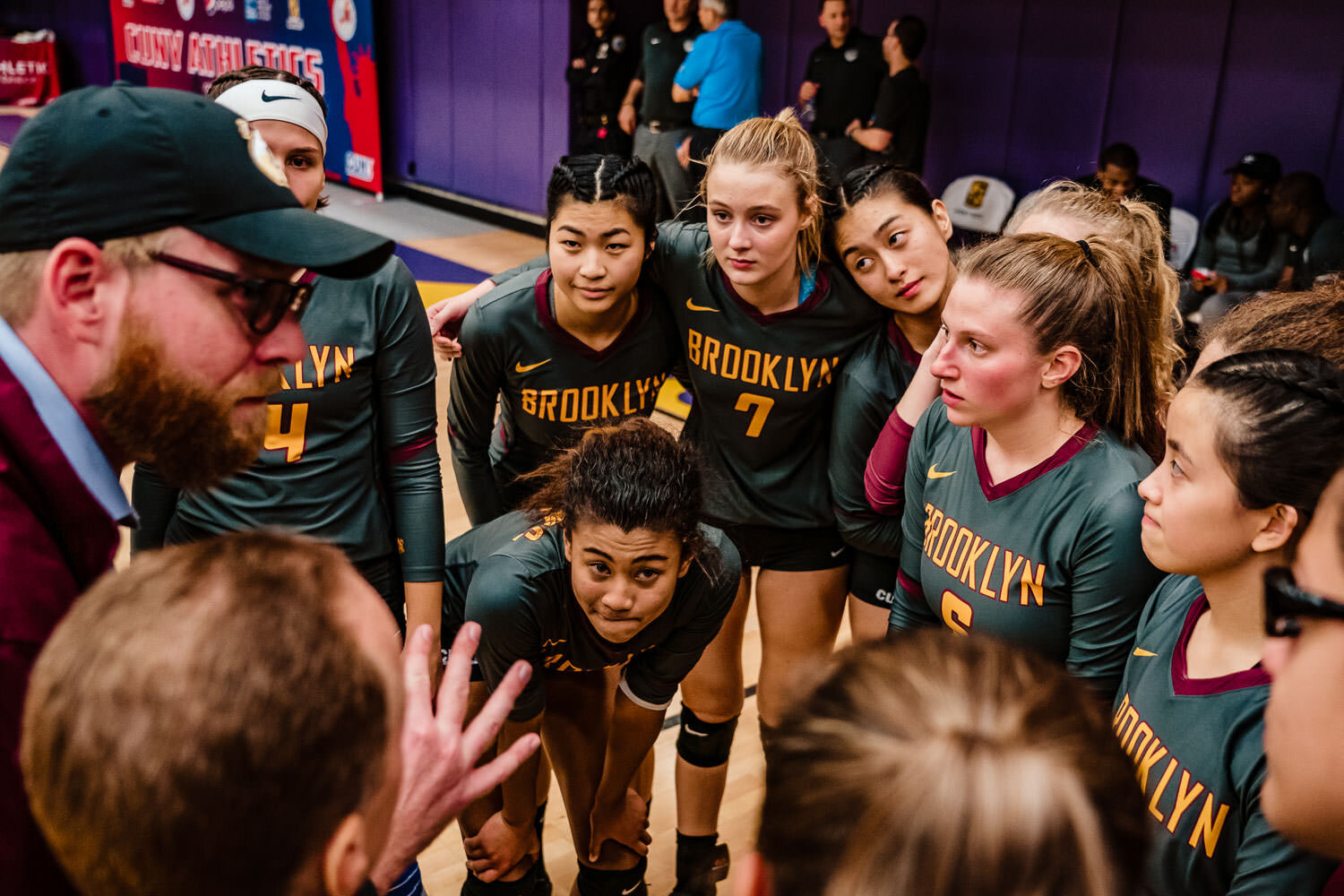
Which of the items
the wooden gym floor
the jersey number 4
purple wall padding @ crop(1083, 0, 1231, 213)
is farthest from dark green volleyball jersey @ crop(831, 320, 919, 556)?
purple wall padding @ crop(1083, 0, 1231, 213)

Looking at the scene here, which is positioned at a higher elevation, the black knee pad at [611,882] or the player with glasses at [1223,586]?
the player with glasses at [1223,586]

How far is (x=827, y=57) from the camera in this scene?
8391 mm

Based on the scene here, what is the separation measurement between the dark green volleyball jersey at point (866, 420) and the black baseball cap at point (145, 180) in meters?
1.62

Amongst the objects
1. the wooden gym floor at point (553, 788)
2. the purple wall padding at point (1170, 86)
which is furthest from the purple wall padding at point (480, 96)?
the purple wall padding at point (1170, 86)

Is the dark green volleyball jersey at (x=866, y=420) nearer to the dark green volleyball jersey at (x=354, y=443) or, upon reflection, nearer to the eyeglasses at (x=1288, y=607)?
the dark green volleyball jersey at (x=354, y=443)

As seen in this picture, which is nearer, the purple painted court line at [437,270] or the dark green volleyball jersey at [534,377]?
the dark green volleyball jersey at [534,377]

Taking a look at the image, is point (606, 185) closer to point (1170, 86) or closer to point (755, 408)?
point (755, 408)

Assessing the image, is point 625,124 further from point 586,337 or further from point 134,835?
point 134,835

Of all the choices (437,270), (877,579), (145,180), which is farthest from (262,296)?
(437,270)

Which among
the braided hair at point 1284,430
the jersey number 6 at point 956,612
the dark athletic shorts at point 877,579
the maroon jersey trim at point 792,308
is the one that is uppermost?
the braided hair at point 1284,430

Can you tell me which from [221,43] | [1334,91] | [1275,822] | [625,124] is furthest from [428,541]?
[221,43]

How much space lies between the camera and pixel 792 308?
2.77 meters

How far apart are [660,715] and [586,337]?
3.25ft

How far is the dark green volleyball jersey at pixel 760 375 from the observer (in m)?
2.77
